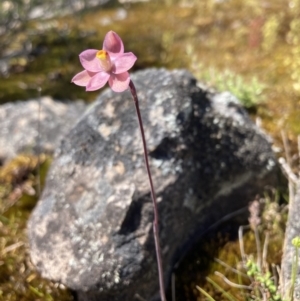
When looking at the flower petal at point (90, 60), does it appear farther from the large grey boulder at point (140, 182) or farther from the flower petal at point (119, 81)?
the large grey boulder at point (140, 182)

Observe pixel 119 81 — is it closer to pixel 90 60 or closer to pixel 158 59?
pixel 90 60

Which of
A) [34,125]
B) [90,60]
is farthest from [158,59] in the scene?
[90,60]

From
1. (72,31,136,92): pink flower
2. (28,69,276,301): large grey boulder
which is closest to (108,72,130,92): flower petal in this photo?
(72,31,136,92): pink flower

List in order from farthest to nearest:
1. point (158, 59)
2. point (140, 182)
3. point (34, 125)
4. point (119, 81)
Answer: point (158, 59) < point (34, 125) < point (140, 182) < point (119, 81)

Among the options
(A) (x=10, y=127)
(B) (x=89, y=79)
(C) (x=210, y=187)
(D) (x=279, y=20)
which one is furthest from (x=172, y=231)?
(D) (x=279, y=20)

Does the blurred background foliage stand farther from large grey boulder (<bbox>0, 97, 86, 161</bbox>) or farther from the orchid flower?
the orchid flower
